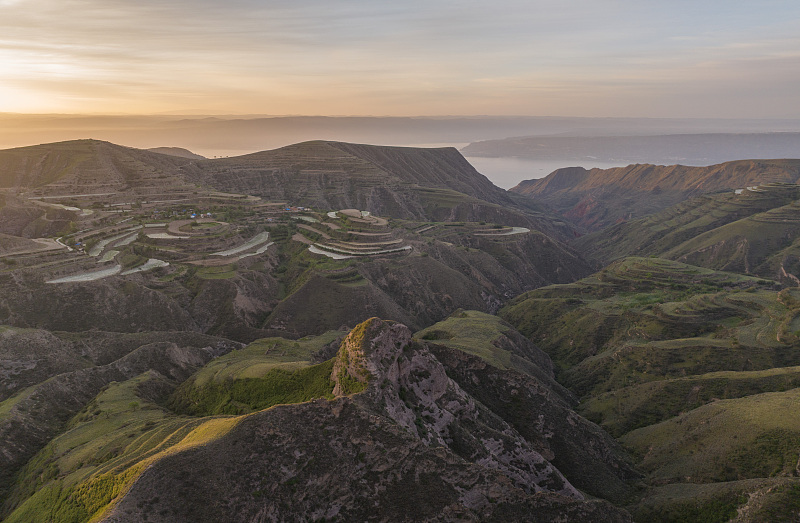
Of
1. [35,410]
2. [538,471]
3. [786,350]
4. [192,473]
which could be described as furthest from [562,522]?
[786,350]

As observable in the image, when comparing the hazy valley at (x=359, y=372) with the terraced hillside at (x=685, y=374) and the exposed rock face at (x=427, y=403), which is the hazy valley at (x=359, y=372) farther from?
the terraced hillside at (x=685, y=374)

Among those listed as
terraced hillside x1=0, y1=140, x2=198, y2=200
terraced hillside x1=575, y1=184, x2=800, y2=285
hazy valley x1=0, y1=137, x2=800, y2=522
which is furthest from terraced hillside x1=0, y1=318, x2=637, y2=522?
terraced hillside x1=575, y1=184, x2=800, y2=285

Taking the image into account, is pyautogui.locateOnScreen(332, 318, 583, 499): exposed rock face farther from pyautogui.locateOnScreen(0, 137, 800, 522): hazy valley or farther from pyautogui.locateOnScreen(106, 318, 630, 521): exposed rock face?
pyautogui.locateOnScreen(106, 318, 630, 521): exposed rock face

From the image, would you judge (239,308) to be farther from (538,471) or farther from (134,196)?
(134,196)

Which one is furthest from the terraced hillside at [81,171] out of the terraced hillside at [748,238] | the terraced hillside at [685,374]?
the terraced hillside at [748,238]

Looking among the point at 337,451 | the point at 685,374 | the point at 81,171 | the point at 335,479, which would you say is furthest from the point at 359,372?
the point at 81,171

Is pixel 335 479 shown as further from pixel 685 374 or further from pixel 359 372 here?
pixel 685 374
